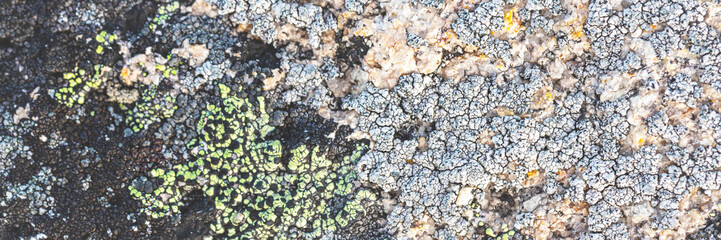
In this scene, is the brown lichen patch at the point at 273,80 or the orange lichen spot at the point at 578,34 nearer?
the orange lichen spot at the point at 578,34

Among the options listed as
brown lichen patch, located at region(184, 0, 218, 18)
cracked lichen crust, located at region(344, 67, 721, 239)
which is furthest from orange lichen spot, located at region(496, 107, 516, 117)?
brown lichen patch, located at region(184, 0, 218, 18)

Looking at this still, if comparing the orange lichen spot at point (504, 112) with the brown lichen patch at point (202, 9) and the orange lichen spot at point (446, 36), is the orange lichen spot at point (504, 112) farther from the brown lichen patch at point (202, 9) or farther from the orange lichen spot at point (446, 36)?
the brown lichen patch at point (202, 9)

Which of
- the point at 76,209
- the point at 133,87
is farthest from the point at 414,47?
the point at 76,209

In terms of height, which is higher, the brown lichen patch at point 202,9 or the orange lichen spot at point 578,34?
the brown lichen patch at point 202,9

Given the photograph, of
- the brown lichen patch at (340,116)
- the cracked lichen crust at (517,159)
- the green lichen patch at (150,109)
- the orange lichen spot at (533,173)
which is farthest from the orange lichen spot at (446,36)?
the green lichen patch at (150,109)

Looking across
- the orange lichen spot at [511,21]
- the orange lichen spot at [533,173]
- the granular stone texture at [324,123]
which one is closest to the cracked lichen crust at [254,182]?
the granular stone texture at [324,123]

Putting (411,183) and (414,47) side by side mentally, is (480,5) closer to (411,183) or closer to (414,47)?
(414,47)

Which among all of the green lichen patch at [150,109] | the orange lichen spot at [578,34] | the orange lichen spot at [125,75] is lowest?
the orange lichen spot at [578,34]

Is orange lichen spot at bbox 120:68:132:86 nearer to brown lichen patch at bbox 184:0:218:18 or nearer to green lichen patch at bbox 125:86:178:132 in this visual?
green lichen patch at bbox 125:86:178:132
